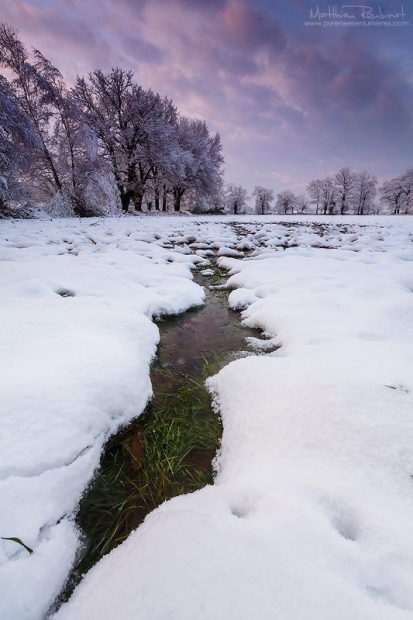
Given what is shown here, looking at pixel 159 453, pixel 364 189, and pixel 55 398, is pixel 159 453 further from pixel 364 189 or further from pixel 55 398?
pixel 364 189

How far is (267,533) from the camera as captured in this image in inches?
27.8

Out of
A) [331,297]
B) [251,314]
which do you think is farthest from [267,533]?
[331,297]

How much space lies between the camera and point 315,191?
52.2m

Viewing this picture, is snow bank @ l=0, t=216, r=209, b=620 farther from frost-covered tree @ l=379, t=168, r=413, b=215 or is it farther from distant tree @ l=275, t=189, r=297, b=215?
distant tree @ l=275, t=189, r=297, b=215

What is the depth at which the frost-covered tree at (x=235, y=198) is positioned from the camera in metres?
47.0

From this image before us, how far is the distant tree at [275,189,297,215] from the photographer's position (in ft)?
182

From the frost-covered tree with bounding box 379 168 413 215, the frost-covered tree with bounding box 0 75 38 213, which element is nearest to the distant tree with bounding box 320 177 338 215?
the frost-covered tree with bounding box 379 168 413 215

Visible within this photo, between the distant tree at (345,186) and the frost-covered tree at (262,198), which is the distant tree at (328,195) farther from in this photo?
the frost-covered tree at (262,198)

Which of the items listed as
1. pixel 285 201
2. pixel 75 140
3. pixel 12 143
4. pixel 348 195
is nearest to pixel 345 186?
pixel 348 195

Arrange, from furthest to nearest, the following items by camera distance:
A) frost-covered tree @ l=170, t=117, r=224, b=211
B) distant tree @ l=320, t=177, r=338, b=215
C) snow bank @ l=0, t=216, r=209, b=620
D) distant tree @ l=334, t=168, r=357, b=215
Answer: distant tree @ l=320, t=177, r=338, b=215
distant tree @ l=334, t=168, r=357, b=215
frost-covered tree @ l=170, t=117, r=224, b=211
snow bank @ l=0, t=216, r=209, b=620

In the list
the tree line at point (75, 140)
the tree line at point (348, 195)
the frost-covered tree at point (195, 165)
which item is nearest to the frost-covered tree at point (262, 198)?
the tree line at point (348, 195)

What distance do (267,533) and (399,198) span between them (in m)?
57.0

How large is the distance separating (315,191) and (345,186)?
6348 millimetres

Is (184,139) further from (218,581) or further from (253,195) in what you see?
(253,195)
